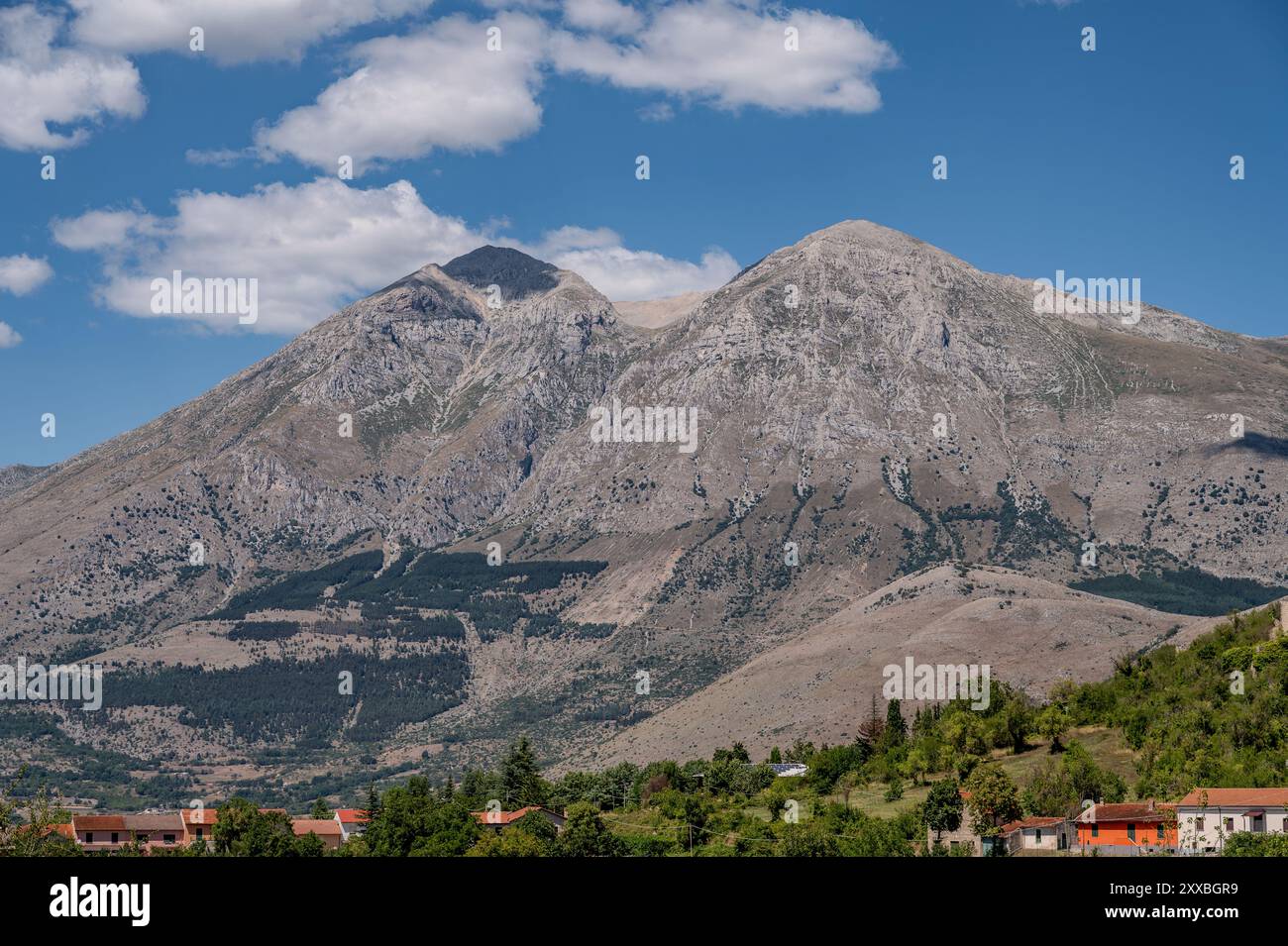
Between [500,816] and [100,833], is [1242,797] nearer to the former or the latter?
[500,816]

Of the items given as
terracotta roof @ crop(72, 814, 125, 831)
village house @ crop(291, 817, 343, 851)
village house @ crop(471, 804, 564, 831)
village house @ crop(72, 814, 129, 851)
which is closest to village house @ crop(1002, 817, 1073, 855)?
village house @ crop(471, 804, 564, 831)

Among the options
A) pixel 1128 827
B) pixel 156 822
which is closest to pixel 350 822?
pixel 156 822

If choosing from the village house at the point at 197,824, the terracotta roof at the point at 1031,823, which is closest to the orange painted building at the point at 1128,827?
the terracotta roof at the point at 1031,823

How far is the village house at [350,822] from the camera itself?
127894 mm

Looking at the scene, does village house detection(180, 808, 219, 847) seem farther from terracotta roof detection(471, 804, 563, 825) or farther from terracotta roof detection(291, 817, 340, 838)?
terracotta roof detection(471, 804, 563, 825)

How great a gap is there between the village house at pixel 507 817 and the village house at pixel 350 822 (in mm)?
12268

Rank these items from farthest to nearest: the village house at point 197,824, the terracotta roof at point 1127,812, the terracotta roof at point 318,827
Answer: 1. the terracotta roof at point 318,827
2. the village house at point 197,824
3. the terracotta roof at point 1127,812

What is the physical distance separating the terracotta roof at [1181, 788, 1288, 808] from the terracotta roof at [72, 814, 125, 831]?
77365mm

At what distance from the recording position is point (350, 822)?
440 ft

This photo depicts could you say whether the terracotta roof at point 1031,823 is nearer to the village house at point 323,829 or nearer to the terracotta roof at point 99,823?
→ the village house at point 323,829
